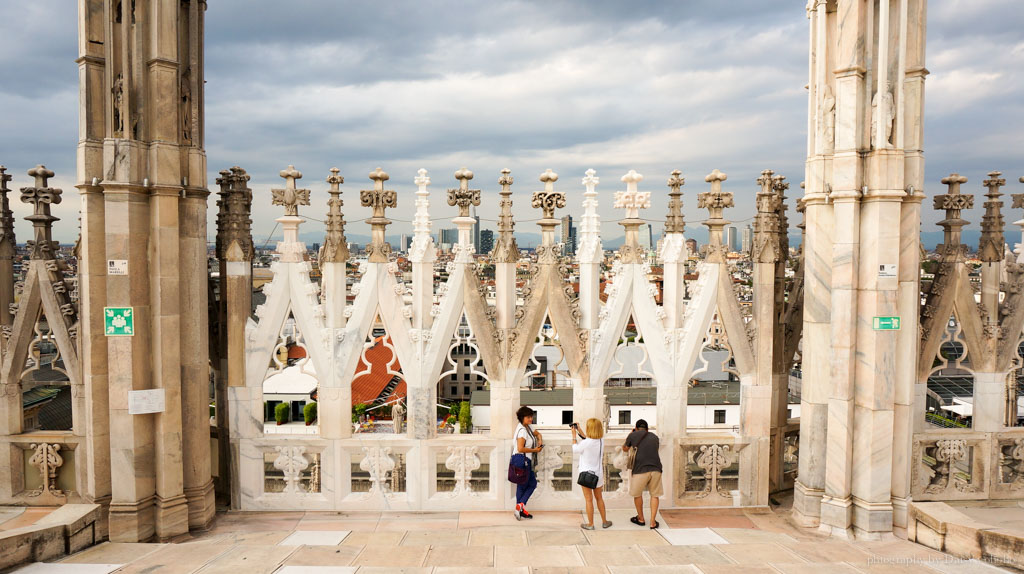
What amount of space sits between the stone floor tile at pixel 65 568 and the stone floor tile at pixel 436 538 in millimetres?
2935

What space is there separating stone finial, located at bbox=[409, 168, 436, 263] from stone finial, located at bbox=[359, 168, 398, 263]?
0.34 meters

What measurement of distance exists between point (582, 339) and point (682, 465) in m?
2.24

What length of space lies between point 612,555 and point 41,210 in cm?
839

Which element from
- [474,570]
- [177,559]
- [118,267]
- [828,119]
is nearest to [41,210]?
[118,267]

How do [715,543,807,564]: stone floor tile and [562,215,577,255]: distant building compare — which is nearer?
[715,543,807,564]: stone floor tile

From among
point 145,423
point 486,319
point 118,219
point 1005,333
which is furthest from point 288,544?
point 1005,333

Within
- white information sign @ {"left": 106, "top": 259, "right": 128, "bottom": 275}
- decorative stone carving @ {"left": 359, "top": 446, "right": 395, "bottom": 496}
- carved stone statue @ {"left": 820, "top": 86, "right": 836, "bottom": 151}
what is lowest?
decorative stone carving @ {"left": 359, "top": 446, "right": 395, "bottom": 496}

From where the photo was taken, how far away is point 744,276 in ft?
28.6

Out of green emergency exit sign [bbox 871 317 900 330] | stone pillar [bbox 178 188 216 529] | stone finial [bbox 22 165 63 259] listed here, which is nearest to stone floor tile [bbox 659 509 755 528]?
green emergency exit sign [bbox 871 317 900 330]

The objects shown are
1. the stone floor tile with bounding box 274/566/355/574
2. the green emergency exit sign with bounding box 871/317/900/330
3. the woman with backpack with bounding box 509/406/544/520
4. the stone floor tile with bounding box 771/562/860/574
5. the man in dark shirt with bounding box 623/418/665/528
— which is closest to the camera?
the stone floor tile with bounding box 274/566/355/574

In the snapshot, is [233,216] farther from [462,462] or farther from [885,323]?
[885,323]

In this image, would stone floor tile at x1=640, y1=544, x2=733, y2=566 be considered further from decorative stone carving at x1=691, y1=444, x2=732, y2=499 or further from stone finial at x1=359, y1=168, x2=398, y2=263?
stone finial at x1=359, y1=168, x2=398, y2=263

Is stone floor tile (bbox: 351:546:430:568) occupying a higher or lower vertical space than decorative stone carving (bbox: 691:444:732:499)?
lower

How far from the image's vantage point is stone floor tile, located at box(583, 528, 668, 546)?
7.13 metres
